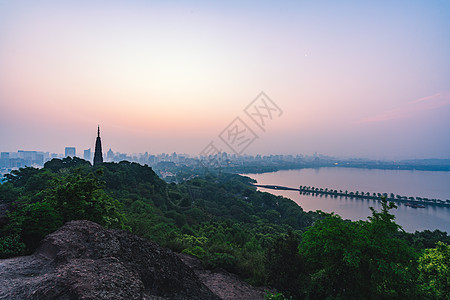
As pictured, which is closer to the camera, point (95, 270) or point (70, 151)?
point (95, 270)

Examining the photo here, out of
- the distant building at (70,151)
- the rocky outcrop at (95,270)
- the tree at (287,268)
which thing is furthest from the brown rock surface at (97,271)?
the distant building at (70,151)

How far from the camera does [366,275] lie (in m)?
3.69

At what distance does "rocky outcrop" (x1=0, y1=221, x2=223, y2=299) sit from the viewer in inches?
90.9

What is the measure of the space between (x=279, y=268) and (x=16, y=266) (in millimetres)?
4769

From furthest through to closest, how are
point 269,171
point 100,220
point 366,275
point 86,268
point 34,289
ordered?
point 269,171, point 100,220, point 366,275, point 86,268, point 34,289

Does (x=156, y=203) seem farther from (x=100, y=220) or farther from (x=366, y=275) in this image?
(x=366, y=275)

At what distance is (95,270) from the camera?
2689 millimetres

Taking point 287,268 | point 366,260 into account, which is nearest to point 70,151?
point 287,268

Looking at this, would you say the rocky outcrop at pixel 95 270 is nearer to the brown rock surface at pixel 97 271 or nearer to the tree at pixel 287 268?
the brown rock surface at pixel 97 271

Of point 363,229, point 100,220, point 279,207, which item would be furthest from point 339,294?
point 279,207

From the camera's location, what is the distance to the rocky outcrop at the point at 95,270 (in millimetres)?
2309

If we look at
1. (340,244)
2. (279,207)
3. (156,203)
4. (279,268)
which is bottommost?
(279,207)

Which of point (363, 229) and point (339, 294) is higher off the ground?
point (363, 229)

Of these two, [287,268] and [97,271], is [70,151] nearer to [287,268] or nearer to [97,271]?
[97,271]
